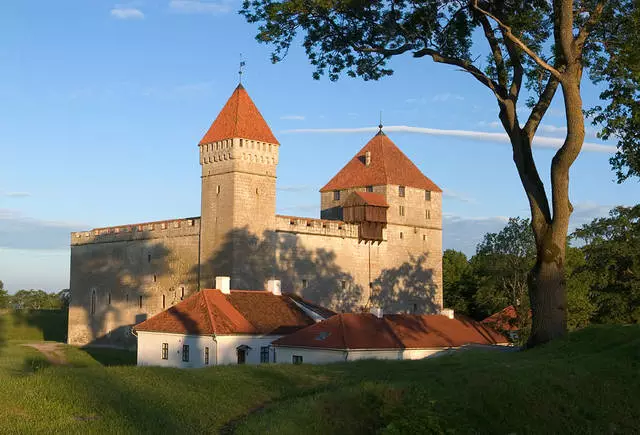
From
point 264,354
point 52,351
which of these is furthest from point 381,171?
point 52,351

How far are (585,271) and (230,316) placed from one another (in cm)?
2198

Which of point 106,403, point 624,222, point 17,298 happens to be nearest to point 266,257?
point 624,222

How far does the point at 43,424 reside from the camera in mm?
11562

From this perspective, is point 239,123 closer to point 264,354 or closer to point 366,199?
point 366,199

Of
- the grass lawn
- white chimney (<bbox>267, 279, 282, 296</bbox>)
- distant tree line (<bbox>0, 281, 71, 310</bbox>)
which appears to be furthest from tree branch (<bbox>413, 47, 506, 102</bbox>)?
distant tree line (<bbox>0, 281, 71, 310</bbox>)

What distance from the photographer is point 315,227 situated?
159ft

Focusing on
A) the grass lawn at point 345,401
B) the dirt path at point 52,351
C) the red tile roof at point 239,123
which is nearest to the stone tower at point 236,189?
the red tile roof at point 239,123

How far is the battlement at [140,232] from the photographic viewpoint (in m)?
46.6

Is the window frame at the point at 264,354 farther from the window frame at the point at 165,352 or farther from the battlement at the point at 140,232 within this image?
the battlement at the point at 140,232

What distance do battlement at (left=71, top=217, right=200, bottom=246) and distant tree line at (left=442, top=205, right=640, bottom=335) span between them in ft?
59.9

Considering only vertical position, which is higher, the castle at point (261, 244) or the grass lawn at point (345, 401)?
the castle at point (261, 244)

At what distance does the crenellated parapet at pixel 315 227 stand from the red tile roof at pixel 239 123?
463 centimetres

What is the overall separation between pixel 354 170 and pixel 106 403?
43.8 meters

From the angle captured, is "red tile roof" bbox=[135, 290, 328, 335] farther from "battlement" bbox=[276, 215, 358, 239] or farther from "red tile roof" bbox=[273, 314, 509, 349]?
"battlement" bbox=[276, 215, 358, 239]
